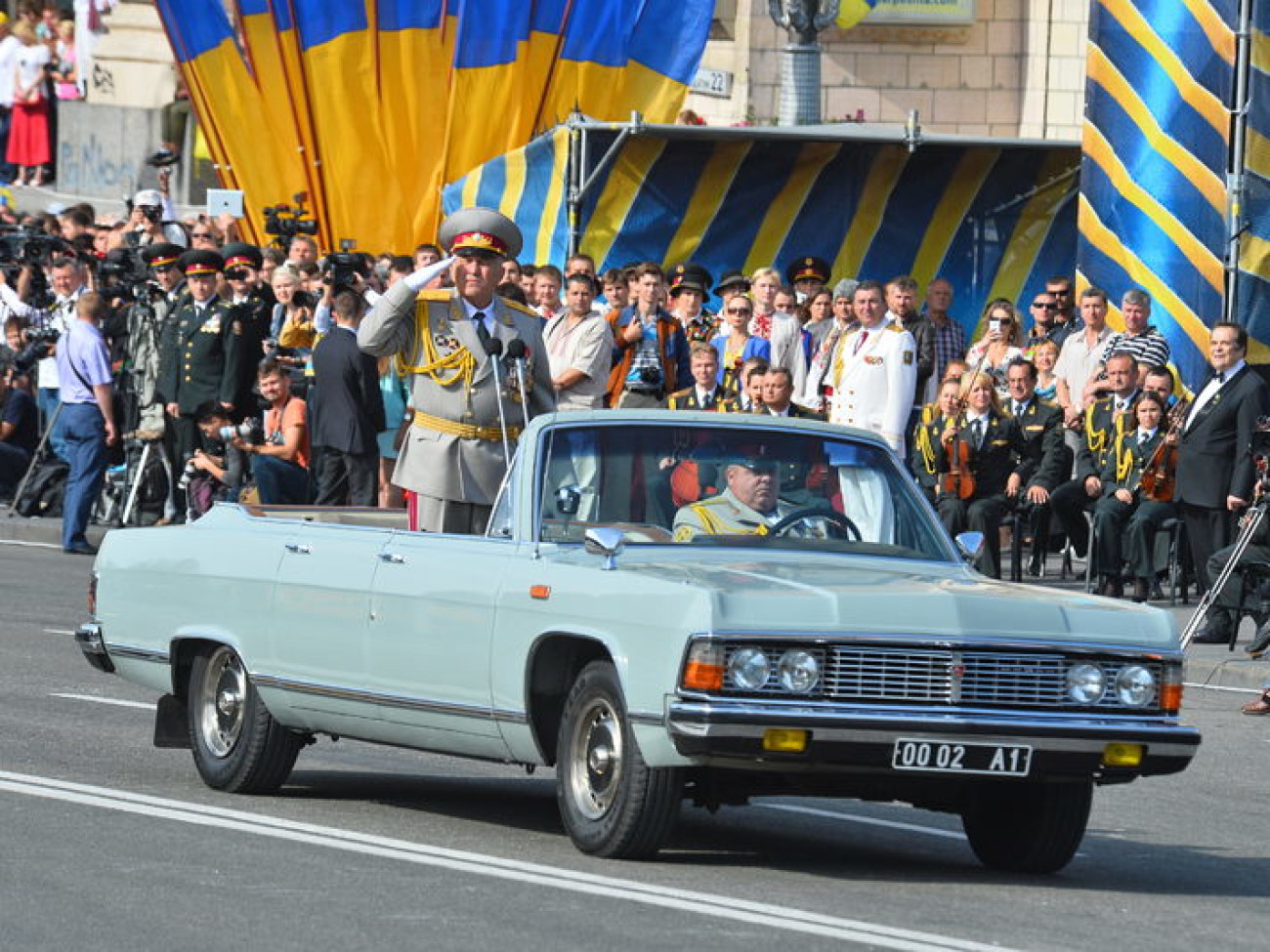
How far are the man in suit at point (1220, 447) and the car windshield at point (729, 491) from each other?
27.8 feet

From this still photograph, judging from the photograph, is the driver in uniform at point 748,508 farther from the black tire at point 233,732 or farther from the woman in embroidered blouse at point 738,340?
the woman in embroidered blouse at point 738,340

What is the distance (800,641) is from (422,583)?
171 cm

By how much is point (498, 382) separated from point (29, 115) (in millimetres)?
29281

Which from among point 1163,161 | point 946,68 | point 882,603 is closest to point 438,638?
point 882,603

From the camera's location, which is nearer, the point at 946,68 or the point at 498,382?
the point at 498,382

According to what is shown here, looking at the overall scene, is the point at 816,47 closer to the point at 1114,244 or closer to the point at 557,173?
the point at 557,173

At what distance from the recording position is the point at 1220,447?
62.7 ft

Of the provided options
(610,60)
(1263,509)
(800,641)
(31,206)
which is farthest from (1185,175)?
(31,206)

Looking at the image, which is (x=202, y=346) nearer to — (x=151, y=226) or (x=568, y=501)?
(x=151, y=226)

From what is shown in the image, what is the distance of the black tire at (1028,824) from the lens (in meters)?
9.79

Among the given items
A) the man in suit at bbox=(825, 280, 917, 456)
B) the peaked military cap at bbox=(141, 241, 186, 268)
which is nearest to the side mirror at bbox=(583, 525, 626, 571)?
the man in suit at bbox=(825, 280, 917, 456)

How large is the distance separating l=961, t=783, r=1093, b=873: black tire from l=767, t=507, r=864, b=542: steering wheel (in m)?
1.01

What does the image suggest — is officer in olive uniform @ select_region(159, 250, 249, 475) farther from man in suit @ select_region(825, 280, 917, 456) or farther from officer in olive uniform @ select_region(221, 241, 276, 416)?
man in suit @ select_region(825, 280, 917, 456)

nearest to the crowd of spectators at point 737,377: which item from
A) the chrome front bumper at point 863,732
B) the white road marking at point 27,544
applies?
the white road marking at point 27,544
